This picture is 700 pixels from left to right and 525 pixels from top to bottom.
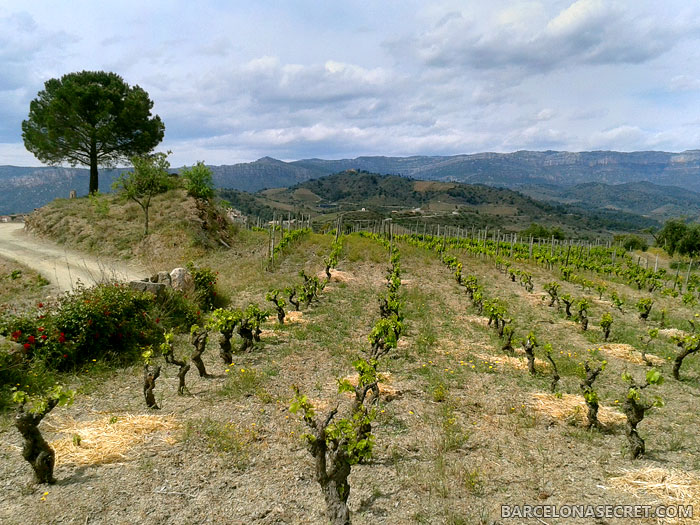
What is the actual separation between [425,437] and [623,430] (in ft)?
11.2

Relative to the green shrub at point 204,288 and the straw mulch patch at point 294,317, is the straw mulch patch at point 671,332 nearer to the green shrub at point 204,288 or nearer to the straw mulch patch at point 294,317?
the straw mulch patch at point 294,317

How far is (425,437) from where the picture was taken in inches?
247

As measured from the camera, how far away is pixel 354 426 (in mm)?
5594

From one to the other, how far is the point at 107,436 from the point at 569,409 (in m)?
7.75

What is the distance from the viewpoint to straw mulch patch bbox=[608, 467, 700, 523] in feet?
15.3

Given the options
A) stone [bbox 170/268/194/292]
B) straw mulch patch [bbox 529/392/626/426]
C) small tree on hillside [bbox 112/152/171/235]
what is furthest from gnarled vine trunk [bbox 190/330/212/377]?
small tree on hillside [bbox 112/152/171/235]

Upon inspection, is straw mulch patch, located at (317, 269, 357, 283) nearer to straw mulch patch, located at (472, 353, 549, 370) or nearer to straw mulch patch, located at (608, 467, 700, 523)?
straw mulch patch, located at (472, 353, 549, 370)

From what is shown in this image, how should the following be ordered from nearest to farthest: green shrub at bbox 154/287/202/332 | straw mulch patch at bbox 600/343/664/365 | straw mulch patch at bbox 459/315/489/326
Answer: straw mulch patch at bbox 600/343/664/365 < green shrub at bbox 154/287/202/332 < straw mulch patch at bbox 459/315/489/326

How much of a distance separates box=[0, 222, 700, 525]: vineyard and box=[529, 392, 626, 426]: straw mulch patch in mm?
48

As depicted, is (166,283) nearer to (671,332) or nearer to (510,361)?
(510,361)

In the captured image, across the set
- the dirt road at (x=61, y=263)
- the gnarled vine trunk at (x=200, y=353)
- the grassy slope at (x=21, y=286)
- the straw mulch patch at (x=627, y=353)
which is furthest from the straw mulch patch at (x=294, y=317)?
the straw mulch patch at (x=627, y=353)

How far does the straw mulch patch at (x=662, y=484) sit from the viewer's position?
4672 millimetres

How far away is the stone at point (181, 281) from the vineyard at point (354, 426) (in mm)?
666

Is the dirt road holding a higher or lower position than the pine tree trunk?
lower
